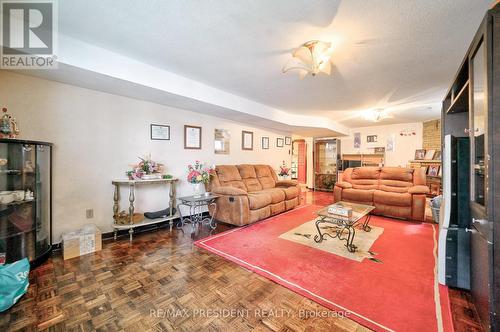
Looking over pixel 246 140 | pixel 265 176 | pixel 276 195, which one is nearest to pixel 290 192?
pixel 276 195

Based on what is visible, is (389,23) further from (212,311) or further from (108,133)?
(108,133)

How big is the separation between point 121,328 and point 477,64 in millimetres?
2945

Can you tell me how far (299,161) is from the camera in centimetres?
902

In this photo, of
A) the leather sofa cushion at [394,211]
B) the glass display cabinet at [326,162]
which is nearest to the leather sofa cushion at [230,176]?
the leather sofa cushion at [394,211]

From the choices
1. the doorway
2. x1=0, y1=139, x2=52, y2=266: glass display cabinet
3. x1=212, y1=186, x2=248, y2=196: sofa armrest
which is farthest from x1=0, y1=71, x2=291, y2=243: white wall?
the doorway

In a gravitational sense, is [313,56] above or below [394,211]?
above

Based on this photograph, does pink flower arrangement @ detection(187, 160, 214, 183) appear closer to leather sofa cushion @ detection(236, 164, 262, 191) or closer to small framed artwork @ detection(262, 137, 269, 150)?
leather sofa cushion @ detection(236, 164, 262, 191)

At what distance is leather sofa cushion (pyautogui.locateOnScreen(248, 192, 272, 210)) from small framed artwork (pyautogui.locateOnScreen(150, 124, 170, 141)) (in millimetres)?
1820

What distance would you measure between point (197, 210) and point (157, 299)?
2.39 meters

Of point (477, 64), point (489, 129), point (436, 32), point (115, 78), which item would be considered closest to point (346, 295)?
point (489, 129)

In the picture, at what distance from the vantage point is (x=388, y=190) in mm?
4328

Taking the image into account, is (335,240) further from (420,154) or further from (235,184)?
(420,154)

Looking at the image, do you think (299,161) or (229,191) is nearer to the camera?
(229,191)

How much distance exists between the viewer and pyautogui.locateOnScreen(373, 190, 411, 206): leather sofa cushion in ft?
12.5
